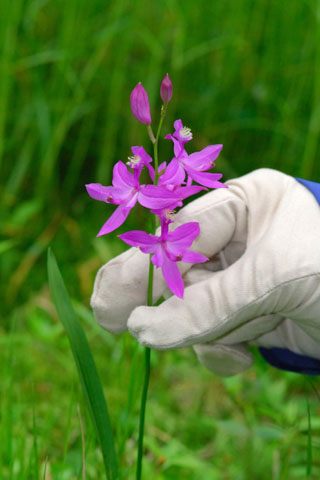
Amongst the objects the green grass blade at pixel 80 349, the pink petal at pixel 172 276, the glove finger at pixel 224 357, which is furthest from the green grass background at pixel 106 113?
the pink petal at pixel 172 276

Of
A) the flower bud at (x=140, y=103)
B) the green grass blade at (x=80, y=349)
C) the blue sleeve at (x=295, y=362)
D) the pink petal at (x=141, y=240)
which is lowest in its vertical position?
the blue sleeve at (x=295, y=362)

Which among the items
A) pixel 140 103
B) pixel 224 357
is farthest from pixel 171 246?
pixel 224 357

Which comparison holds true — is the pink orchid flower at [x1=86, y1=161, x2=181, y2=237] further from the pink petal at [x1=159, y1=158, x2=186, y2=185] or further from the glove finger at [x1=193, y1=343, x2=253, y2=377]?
the glove finger at [x1=193, y1=343, x2=253, y2=377]

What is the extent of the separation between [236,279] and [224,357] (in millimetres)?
191

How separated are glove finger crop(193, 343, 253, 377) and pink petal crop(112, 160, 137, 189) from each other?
0.34 metres

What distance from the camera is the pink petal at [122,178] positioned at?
0.51 metres

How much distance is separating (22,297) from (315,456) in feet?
2.84

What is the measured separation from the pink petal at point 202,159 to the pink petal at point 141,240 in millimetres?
76

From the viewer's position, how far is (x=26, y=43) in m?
1.72

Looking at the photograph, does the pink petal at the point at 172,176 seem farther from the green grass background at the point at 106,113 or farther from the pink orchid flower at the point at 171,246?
the green grass background at the point at 106,113

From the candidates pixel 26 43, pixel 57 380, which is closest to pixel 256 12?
pixel 26 43

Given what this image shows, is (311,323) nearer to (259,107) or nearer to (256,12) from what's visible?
(259,107)

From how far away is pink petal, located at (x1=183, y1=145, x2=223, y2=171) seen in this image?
53 cm

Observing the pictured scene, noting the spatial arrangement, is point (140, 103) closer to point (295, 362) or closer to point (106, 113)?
Answer: point (295, 362)
